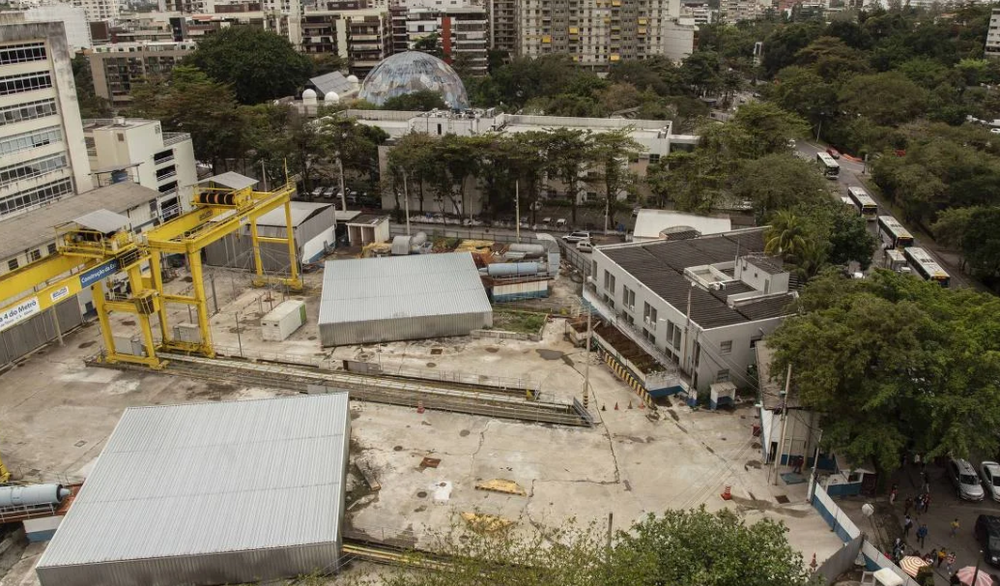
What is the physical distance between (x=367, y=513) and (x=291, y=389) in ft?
33.5

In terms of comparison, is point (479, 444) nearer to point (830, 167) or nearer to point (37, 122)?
point (37, 122)

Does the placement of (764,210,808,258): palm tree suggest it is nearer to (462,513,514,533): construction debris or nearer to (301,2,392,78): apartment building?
(462,513,514,533): construction debris

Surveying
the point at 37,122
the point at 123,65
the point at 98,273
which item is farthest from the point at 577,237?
the point at 123,65

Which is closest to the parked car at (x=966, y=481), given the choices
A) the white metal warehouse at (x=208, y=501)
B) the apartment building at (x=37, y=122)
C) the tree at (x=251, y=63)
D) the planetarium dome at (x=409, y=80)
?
the white metal warehouse at (x=208, y=501)

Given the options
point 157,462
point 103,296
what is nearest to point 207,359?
point 103,296

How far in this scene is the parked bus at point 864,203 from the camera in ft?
185

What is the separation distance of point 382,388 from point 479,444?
241 inches

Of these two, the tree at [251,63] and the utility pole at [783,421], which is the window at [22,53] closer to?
the utility pole at [783,421]

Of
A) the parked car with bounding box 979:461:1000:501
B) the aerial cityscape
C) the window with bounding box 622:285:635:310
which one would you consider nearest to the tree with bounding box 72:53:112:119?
the aerial cityscape

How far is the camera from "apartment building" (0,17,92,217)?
41906 mm

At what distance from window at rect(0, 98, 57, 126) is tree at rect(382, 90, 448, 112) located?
128ft

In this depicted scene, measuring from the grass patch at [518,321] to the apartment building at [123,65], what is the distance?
95.8 m

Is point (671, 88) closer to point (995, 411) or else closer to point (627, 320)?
point (627, 320)

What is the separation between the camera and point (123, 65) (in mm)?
115625
